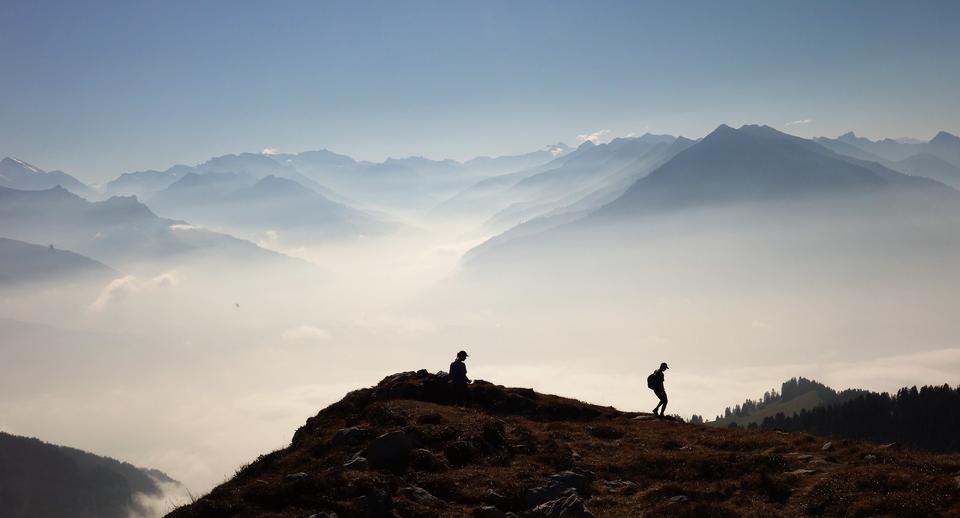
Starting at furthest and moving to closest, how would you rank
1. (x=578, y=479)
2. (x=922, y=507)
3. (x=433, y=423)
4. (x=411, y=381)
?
(x=411, y=381) < (x=433, y=423) < (x=578, y=479) < (x=922, y=507)

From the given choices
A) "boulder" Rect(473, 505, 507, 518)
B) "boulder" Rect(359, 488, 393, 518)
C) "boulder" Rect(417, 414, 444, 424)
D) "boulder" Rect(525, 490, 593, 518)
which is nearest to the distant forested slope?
"boulder" Rect(417, 414, 444, 424)

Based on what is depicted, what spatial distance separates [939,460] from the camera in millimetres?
22203

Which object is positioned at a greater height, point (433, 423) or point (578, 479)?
point (433, 423)

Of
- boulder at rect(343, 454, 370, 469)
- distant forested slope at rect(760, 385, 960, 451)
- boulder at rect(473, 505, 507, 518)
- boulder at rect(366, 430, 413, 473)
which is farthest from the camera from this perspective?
distant forested slope at rect(760, 385, 960, 451)

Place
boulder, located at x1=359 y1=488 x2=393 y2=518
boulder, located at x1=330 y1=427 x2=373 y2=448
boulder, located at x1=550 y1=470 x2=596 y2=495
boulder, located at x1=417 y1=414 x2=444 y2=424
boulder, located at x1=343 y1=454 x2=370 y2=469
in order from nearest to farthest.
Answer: boulder, located at x1=359 y1=488 x2=393 y2=518 < boulder, located at x1=550 y1=470 x2=596 y2=495 < boulder, located at x1=343 y1=454 x2=370 y2=469 < boulder, located at x1=330 y1=427 x2=373 y2=448 < boulder, located at x1=417 y1=414 x2=444 y2=424

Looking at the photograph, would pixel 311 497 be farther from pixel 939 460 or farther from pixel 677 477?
pixel 939 460

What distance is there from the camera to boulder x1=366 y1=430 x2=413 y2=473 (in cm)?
2400

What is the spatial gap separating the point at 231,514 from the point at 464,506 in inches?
318

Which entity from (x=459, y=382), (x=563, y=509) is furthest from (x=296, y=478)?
(x=459, y=382)

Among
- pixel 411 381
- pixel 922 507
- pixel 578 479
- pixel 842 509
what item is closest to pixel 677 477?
pixel 578 479

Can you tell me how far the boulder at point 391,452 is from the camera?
2400 cm

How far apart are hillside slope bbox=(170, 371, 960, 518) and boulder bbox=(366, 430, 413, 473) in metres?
0.04

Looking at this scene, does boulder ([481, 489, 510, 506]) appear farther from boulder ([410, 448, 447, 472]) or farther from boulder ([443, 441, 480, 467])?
boulder ([443, 441, 480, 467])

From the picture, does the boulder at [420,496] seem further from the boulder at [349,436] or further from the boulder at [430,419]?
the boulder at [430,419]
